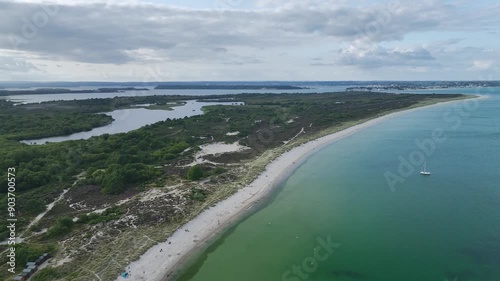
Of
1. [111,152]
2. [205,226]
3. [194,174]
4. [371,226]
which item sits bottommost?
[371,226]

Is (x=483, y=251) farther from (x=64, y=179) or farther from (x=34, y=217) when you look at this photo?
(x=64, y=179)

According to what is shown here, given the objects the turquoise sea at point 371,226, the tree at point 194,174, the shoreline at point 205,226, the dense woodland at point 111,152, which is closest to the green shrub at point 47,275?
the dense woodland at point 111,152

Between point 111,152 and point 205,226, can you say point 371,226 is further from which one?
point 111,152

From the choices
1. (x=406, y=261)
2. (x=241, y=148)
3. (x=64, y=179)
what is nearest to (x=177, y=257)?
(x=406, y=261)

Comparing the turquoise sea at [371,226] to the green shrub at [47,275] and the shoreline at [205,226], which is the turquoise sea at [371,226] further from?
the green shrub at [47,275]

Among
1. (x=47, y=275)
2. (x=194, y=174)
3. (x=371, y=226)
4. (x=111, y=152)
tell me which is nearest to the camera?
(x=47, y=275)

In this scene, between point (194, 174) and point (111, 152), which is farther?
point (111, 152)

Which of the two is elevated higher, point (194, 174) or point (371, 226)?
point (194, 174)

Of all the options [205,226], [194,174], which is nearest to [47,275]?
[205,226]
